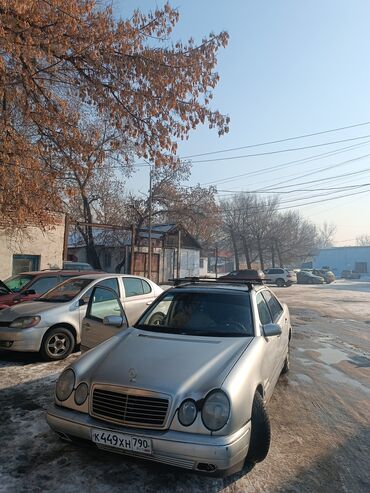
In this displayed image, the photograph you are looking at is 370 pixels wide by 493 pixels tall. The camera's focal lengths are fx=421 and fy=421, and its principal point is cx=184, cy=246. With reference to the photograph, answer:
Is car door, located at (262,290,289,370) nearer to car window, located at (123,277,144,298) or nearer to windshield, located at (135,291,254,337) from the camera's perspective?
windshield, located at (135,291,254,337)

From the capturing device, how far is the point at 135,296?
8.30 meters

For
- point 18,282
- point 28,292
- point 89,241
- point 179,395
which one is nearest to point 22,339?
point 28,292

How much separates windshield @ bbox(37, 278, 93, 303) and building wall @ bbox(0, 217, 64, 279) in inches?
368

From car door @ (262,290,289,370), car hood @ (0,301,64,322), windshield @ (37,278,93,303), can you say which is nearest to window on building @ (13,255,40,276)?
windshield @ (37,278,93,303)

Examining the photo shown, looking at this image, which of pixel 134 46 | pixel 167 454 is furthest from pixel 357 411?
pixel 134 46

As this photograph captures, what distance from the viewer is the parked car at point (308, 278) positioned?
4471 centimetres

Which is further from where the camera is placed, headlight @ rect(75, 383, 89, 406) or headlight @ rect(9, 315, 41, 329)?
headlight @ rect(9, 315, 41, 329)

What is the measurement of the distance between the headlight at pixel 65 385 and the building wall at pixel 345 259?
7537cm

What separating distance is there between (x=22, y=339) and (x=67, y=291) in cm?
138

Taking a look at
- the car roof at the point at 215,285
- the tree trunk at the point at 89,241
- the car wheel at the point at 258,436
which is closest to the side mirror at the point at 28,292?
the car roof at the point at 215,285

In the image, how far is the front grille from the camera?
315 centimetres

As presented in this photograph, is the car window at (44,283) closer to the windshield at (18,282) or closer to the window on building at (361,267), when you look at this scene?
the windshield at (18,282)

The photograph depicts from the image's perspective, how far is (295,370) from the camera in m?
7.04

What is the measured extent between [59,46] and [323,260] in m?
80.5
